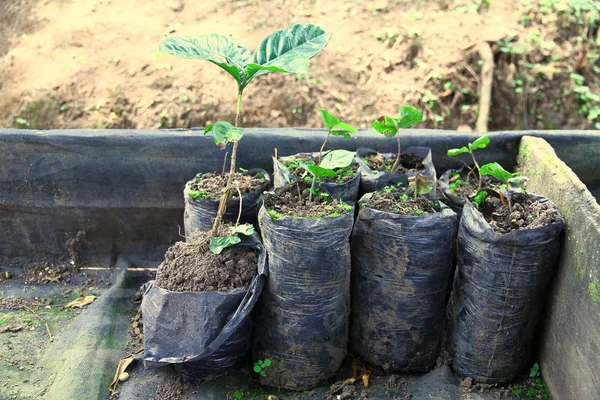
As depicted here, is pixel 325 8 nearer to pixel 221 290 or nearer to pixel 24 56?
pixel 24 56

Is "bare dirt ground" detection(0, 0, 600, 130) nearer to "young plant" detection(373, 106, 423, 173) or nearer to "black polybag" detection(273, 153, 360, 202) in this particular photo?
"black polybag" detection(273, 153, 360, 202)

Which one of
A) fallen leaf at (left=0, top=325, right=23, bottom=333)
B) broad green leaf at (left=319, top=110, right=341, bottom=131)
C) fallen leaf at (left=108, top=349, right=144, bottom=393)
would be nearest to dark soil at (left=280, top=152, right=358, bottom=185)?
broad green leaf at (left=319, top=110, right=341, bottom=131)

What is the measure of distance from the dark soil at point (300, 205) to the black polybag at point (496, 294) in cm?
54

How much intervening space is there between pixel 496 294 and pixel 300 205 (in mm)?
845

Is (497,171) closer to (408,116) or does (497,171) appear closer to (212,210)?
(408,116)

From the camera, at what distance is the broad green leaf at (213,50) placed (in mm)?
2016

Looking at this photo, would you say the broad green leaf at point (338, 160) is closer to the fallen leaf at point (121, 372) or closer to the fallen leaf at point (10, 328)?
the fallen leaf at point (121, 372)

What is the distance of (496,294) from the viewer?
2236 mm

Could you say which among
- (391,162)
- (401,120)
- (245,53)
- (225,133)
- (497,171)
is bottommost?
(391,162)

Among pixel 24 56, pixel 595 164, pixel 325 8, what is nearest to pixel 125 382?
pixel 595 164

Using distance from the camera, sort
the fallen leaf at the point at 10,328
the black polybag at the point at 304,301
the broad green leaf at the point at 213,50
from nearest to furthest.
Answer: the broad green leaf at the point at 213,50
the black polybag at the point at 304,301
the fallen leaf at the point at 10,328

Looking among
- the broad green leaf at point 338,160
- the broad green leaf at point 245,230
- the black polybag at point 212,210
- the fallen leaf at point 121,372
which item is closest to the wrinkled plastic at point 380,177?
the broad green leaf at point 338,160

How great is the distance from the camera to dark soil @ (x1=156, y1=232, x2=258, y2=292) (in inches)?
88.9

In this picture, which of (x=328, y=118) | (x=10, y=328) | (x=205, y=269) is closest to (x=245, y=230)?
(x=205, y=269)
